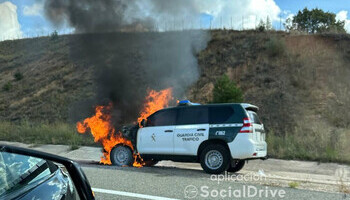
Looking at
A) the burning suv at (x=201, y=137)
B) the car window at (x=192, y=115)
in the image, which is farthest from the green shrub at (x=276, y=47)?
the car window at (x=192, y=115)

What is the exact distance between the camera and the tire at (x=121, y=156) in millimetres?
9234

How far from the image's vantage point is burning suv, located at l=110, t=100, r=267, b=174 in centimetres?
801

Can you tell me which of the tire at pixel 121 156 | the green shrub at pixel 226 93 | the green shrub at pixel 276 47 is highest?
the green shrub at pixel 276 47

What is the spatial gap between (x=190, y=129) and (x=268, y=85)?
13.9 m

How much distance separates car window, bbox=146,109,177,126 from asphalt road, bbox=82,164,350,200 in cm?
153

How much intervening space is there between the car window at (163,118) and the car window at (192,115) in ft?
0.57

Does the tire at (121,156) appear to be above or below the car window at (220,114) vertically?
below

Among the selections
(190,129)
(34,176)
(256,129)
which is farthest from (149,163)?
(34,176)

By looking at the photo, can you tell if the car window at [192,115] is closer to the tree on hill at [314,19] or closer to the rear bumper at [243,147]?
the rear bumper at [243,147]

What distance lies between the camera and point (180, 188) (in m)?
6.35

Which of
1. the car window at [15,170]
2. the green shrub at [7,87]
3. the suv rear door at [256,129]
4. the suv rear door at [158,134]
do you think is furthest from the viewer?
the green shrub at [7,87]

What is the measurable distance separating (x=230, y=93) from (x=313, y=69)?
8.81 m

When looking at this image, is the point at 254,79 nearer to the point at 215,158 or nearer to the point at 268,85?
the point at 268,85

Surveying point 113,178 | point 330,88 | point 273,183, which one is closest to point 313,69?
point 330,88
